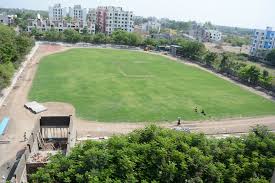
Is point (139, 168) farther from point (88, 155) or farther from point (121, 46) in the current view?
point (121, 46)

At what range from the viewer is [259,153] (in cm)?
1492

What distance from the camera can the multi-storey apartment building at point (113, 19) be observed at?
4156 inches

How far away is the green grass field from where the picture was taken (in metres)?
33.5

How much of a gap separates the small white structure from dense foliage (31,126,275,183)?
1834 cm

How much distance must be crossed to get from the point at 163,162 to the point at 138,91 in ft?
91.9

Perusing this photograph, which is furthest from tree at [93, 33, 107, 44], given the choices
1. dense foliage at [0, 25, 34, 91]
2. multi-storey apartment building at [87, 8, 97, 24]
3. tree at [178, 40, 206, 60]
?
dense foliage at [0, 25, 34, 91]

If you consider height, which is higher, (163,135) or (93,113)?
(163,135)

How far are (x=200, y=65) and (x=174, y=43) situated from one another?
22.7m

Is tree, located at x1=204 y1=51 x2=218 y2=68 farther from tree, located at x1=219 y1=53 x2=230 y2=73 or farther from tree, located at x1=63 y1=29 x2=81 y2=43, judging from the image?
tree, located at x1=63 y1=29 x2=81 y2=43

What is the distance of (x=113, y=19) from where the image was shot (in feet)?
348

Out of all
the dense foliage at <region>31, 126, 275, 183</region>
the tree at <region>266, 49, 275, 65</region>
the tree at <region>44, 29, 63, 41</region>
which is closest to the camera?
the dense foliage at <region>31, 126, 275, 183</region>

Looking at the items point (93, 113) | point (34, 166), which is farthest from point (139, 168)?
point (93, 113)

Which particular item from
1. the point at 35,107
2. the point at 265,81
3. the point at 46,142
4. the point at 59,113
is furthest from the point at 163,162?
the point at 265,81

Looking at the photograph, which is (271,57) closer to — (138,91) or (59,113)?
(138,91)
